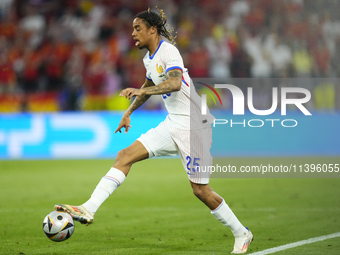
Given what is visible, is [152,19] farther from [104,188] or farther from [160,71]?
[104,188]

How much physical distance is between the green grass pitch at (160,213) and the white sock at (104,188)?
0.64 meters

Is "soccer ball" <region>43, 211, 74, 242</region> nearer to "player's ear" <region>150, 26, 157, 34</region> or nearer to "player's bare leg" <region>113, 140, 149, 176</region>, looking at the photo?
"player's bare leg" <region>113, 140, 149, 176</region>

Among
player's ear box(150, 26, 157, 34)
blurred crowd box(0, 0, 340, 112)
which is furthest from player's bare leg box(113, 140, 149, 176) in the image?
blurred crowd box(0, 0, 340, 112)

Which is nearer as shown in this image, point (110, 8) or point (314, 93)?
point (314, 93)

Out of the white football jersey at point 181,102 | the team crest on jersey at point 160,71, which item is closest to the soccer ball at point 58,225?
the white football jersey at point 181,102

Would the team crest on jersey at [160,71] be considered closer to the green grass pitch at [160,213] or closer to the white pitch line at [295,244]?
the green grass pitch at [160,213]

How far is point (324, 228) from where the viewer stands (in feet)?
19.2

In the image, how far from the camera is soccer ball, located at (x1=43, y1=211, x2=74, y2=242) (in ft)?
14.0

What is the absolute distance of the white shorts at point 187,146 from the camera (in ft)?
15.3

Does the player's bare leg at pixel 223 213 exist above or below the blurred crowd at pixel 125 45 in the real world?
below

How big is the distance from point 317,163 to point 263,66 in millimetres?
4281

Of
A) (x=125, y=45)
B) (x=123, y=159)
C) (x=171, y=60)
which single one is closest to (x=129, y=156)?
(x=123, y=159)

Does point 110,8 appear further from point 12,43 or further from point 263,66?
point 263,66

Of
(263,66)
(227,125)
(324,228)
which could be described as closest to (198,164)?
(324,228)
